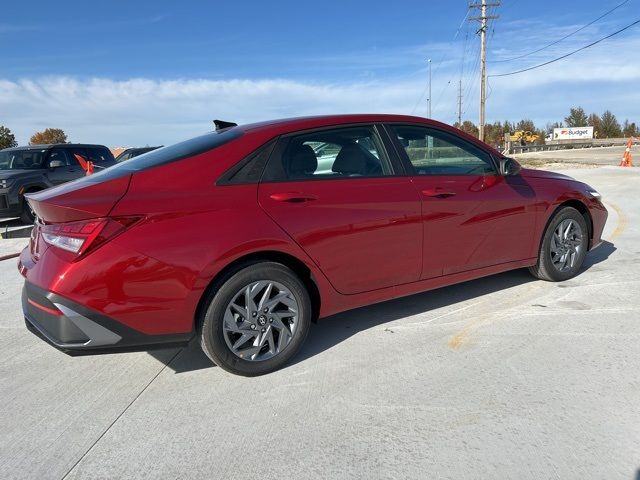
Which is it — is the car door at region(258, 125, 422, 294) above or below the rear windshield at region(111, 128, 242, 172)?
below

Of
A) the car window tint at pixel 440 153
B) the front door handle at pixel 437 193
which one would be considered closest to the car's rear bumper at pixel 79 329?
the front door handle at pixel 437 193

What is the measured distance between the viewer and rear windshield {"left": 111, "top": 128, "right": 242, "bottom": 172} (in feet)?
11.0

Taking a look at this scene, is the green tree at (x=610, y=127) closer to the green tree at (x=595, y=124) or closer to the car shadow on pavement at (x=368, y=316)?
the green tree at (x=595, y=124)

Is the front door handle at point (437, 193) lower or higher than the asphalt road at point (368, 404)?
higher

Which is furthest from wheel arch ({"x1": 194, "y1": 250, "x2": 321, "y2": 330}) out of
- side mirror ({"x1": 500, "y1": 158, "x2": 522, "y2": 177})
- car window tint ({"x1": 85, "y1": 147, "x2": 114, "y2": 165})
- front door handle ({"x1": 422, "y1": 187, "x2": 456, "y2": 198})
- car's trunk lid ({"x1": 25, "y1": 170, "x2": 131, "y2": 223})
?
car window tint ({"x1": 85, "y1": 147, "x2": 114, "y2": 165})

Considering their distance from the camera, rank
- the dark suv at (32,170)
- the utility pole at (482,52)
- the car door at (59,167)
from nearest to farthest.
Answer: the dark suv at (32,170), the car door at (59,167), the utility pole at (482,52)

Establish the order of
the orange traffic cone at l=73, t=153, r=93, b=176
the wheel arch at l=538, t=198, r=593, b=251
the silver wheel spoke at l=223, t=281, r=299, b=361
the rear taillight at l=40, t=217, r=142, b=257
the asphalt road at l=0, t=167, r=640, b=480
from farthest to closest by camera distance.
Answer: the orange traffic cone at l=73, t=153, r=93, b=176 → the wheel arch at l=538, t=198, r=593, b=251 → the silver wheel spoke at l=223, t=281, r=299, b=361 → the rear taillight at l=40, t=217, r=142, b=257 → the asphalt road at l=0, t=167, r=640, b=480

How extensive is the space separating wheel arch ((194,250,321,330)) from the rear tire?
2440 millimetres

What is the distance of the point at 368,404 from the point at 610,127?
380 ft

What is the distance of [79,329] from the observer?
2.86m

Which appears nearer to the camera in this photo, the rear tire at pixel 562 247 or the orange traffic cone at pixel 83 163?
the rear tire at pixel 562 247

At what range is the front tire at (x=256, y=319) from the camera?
3.14 metres

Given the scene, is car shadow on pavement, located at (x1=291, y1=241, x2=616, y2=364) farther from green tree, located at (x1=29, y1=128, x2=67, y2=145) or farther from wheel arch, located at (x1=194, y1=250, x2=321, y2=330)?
green tree, located at (x1=29, y1=128, x2=67, y2=145)

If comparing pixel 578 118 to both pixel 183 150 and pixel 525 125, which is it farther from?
pixel 183 150
